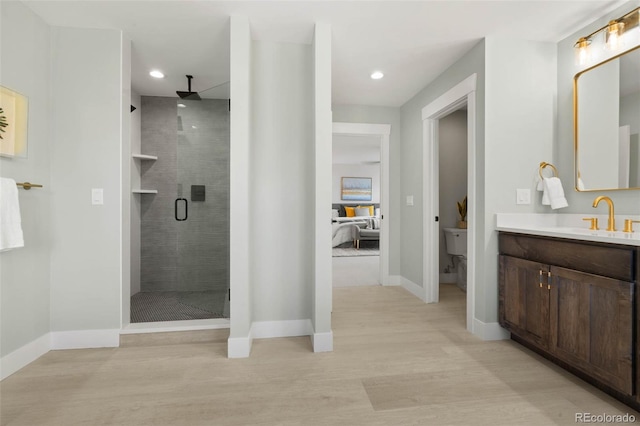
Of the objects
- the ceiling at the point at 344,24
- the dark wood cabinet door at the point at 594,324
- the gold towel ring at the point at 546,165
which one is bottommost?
the dark wood cabinet door at the point at 594,324

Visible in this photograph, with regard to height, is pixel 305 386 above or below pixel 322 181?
below

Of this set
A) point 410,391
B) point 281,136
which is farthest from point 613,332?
point 281,136

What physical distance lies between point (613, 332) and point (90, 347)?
335 cm

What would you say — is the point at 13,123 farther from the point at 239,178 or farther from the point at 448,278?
the point at 448,278

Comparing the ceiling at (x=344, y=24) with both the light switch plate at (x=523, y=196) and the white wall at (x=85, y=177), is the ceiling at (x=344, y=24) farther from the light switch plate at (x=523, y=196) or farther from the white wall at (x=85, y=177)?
the light switch plate at (x=523, y=196)

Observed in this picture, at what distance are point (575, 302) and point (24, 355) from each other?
11.4 ft

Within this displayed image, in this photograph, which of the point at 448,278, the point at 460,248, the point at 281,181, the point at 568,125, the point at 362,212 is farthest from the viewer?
the point at 362,212

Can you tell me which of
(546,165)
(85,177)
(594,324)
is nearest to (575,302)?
(594,324)

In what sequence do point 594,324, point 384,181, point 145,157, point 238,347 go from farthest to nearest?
point 384,181
point 145,157
point 238,347
point 594,324

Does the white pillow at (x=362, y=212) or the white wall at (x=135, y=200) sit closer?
the white wall at (x=135, y=200)

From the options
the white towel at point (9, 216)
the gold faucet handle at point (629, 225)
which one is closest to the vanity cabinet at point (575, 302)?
the gold faucet handle at point (629, 225)

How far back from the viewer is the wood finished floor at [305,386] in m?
1.49

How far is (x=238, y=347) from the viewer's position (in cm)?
210

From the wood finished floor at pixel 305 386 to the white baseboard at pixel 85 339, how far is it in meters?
0.07
